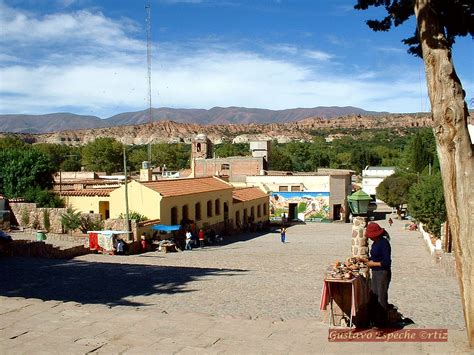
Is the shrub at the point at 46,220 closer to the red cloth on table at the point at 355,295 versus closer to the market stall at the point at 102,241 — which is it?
the market stall at the point at 102,241

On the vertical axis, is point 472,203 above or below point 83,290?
above

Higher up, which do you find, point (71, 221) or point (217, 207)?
point (71, 221)

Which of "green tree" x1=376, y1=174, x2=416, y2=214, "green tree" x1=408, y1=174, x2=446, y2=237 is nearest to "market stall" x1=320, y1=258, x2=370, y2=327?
"green tree" x1=408, y1=174, x2=446, y2=237

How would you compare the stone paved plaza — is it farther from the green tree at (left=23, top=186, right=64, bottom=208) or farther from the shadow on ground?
the green tree at (left=23, top=186, right=64, bottom=208)

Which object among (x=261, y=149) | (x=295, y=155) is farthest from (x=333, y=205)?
(x=295, y=155)

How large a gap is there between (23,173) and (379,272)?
3595 centimetres

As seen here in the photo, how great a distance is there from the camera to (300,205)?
2050 inches

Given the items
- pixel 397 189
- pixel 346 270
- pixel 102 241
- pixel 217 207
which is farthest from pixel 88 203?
pixel 397 189

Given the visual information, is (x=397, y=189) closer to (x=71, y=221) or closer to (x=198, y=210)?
(x=198, y=210)

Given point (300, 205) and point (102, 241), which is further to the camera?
point (300, 205)

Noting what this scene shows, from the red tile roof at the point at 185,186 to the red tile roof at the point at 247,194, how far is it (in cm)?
316

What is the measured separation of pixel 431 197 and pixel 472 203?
2392cm

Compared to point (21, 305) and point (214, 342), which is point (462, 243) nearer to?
point (214, 342)

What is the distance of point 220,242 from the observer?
3159 cm
